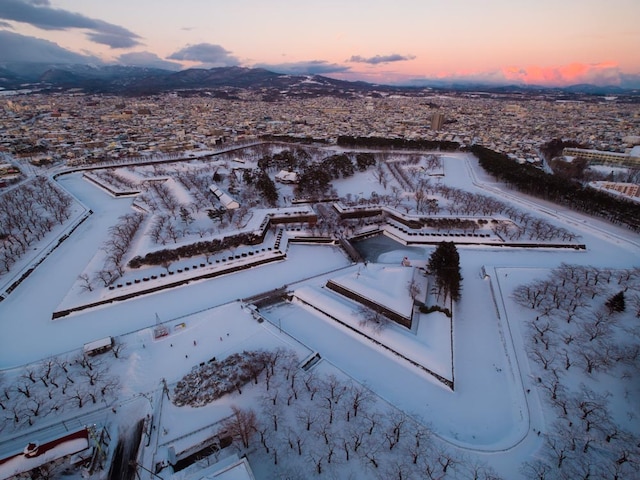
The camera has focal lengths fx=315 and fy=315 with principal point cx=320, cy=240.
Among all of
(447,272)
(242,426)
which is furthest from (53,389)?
(447,272)

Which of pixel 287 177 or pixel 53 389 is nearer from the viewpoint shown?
pixel 53 389

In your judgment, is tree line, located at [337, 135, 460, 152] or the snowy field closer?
the snowy field

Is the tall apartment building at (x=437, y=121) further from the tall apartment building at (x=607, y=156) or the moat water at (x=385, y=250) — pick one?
the moat water at (x=385, y=250)

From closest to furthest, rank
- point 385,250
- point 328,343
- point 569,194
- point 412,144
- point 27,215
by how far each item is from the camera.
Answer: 1. point 328,343
2. point 385,250
3. point 27,215
4. point 569,194
5. point 412,144

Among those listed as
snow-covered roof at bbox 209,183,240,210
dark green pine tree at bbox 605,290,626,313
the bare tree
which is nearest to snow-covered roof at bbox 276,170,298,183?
snow-covered roof at bbox 209,183,240,210

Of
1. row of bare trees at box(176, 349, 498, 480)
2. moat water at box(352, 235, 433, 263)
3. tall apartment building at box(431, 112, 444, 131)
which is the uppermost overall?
tall apartment building at box(431, 112, 444, 131)

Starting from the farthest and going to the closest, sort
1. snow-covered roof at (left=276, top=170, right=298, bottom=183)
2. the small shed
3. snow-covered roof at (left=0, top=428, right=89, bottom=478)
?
snow-covered roof at (left=276, top=170, right=298, bottom=183) → the small shed → snow-covered roof at (left=0, top=428, right=89, bottom=478)

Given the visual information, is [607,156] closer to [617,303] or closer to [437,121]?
[437,121]

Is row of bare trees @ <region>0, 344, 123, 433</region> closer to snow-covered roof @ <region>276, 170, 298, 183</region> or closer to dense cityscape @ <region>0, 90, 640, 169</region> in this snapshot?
snow-covered roof @ <region>276, 170, 298, 183</region>
